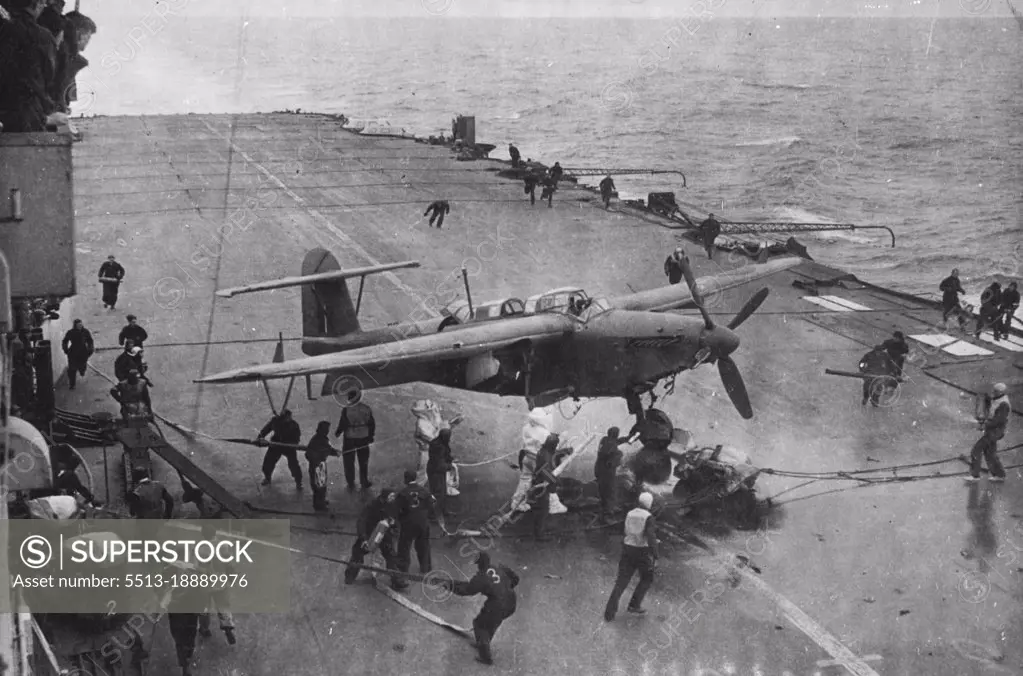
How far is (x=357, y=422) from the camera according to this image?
17.8 metres

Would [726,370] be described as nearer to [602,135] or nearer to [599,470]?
[599,470]

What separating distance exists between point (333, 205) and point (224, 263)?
1131 centimetres

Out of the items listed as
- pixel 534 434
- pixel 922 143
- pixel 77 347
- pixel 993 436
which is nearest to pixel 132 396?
pixel 77 347

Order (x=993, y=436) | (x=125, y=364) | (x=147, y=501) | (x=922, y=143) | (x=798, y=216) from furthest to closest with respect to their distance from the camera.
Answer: (x=922, y=143) → (x=798, y=216) → (x=125, y=364) → (x=993, y=436) → (x=147, y=501)

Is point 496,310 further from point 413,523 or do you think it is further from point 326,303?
point 413,523

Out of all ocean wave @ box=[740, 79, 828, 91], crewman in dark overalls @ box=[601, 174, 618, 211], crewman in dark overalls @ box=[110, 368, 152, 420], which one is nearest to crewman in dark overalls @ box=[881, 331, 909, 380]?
crewman in dark overalls @ box=[110, 368, 152, 420]

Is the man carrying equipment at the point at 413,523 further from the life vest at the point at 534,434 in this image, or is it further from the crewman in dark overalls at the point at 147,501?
the crewman in dark overalls at the point at 147,501

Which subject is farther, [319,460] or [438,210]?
[438,210]

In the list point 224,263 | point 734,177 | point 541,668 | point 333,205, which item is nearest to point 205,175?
point 333,205

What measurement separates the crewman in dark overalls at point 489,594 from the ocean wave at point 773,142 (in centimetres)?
9662

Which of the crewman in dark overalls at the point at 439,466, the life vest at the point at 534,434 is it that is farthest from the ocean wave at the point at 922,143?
the crewman in dark overalls at the point at 439,466

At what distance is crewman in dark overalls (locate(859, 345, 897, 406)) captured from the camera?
76.8 feet

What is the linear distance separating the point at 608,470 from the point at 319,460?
5029mm

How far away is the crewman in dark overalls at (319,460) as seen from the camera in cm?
1738
